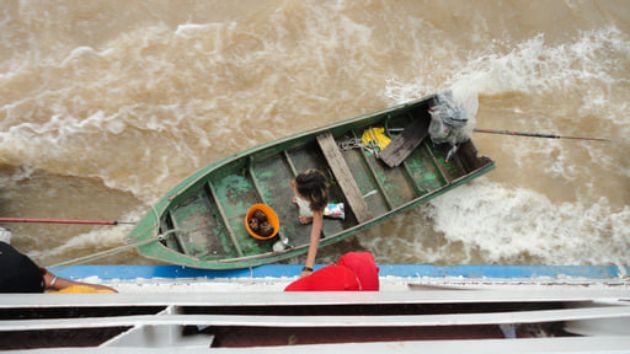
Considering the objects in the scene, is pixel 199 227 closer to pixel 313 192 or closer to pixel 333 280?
pixel 313 192

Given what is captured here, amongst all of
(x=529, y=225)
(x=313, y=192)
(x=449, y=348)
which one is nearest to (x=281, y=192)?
(x=313, y=192)

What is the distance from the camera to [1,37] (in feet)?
19.8

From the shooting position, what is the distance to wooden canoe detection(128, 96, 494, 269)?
14.1ft

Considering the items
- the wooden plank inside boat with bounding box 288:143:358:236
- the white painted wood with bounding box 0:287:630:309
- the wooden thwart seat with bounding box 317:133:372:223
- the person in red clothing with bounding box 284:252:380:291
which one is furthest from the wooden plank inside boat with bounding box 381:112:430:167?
the white painted wood with bounding box 0:287:630:309

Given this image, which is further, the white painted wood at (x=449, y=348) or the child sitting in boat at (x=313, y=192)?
the child sitting in boat at (x=313, y=192)

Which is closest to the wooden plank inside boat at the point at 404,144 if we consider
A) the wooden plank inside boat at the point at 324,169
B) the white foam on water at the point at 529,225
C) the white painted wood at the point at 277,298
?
the wooden plank inside boat at the point at 324,169

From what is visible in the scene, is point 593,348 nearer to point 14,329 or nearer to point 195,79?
point 14,329

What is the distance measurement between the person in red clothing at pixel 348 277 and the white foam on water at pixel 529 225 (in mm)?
3250

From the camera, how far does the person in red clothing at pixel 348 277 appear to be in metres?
2.70

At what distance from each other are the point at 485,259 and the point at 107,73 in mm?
6125

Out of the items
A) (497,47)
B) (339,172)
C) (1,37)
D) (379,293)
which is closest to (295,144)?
(339,172)

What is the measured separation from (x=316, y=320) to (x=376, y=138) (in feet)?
11.3

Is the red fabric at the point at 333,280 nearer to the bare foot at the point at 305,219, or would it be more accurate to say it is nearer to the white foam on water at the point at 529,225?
the bare foot at the point at 305,219

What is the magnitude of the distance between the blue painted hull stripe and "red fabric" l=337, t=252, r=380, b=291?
2.02m
